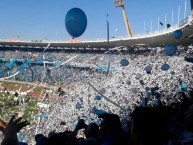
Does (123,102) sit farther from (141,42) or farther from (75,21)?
(141,42)

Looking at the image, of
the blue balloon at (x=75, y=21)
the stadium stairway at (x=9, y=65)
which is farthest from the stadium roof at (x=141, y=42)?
the blue balloon at (x=75, y=21)

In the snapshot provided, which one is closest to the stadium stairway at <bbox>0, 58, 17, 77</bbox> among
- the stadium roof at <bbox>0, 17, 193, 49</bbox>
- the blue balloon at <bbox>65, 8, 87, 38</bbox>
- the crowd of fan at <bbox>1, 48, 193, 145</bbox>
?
the crowd of fan at <bbox>1, 48, 193, 145</bbox>

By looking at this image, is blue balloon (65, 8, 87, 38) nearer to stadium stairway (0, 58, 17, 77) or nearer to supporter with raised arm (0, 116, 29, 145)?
supporter with raised arm (0, 116, 29, 145)

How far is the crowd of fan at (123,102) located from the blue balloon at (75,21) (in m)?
1.62

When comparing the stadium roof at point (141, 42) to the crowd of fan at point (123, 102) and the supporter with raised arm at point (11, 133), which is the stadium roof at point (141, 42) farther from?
the supporter with raised arm at point (11, 133)

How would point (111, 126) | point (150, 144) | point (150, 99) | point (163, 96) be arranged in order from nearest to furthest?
point (150, 144), point (111, 126), point (150, 99), point (163, 96)

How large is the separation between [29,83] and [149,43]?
14.9m

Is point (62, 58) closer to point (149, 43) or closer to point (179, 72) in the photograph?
point (149, 43)

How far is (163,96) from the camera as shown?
480 inches

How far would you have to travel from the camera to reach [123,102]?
15625 millimetres

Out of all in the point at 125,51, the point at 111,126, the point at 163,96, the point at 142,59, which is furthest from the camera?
the point at 125,51

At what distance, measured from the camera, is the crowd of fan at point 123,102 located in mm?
2424

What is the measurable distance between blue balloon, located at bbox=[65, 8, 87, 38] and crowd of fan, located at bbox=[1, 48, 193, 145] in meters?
1.62

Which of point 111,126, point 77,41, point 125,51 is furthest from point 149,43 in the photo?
point 111,126
